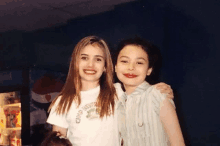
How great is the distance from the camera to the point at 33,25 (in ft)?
10.7

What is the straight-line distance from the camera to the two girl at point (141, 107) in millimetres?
1087

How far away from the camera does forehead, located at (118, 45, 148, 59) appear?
48.0 inches

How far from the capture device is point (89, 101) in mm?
1354

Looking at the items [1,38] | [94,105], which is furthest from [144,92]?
[1,38]

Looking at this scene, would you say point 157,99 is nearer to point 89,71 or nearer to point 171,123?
point 171,123

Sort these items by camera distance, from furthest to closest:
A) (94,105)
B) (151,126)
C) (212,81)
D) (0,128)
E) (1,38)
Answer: (1,38)
(0,128)
(212,81)
(94,105)
(151,126)

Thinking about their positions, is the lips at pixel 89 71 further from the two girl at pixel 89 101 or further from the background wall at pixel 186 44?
the background wall at pixel 186 44

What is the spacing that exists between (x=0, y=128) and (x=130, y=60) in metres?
2.46

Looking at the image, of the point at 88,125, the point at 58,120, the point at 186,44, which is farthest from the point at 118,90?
the point at 186,44

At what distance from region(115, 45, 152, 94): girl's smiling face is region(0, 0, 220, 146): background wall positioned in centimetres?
104

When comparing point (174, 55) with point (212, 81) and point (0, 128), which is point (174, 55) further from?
point (0, 128)

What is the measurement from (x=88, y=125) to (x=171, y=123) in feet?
1.56

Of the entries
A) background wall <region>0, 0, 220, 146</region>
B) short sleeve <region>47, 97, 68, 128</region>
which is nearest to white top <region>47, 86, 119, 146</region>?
short sleeve <region>47, 97, 68, 128</region>

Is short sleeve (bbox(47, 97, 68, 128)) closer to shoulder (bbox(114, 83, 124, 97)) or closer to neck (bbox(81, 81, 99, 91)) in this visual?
neck (bbox(81, 81, 99, 91))
